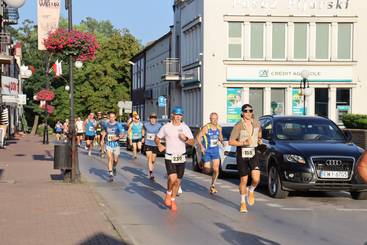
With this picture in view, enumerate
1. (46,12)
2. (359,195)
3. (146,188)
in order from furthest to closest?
1. (46,12)
2. (146,188)
3. (359,195)

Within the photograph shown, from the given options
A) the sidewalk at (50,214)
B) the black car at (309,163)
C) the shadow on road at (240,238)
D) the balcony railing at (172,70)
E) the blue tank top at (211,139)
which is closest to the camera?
the sidewalk at (50,214)

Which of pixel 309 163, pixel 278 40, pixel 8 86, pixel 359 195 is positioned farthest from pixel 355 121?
pixel 8 86

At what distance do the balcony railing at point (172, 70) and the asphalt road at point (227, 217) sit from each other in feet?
109

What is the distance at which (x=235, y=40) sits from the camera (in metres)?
42.1

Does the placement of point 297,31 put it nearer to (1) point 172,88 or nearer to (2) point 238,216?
(1) point 172,88

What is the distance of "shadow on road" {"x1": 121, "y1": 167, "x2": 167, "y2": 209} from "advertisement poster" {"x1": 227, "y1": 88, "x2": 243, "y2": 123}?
72.3 ft

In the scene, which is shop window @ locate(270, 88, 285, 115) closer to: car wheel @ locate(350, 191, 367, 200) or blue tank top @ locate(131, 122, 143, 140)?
blue tank top @ locate(131, 122, 143, 140)

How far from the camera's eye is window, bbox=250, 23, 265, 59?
42.2 metres

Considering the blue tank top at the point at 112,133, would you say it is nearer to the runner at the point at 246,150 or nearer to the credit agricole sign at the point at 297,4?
the runner at the point at 246,150

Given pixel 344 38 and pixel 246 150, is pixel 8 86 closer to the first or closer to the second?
pixel 344 38

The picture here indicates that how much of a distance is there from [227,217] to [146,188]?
16.8ft

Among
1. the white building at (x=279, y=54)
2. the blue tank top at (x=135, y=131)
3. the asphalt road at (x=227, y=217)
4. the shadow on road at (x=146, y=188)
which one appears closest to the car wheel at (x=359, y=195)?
the asphalt road at (x=227, y=217)

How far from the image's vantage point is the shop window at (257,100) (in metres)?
42.6

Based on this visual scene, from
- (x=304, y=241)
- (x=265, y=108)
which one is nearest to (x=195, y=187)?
(x=304, y=241)
